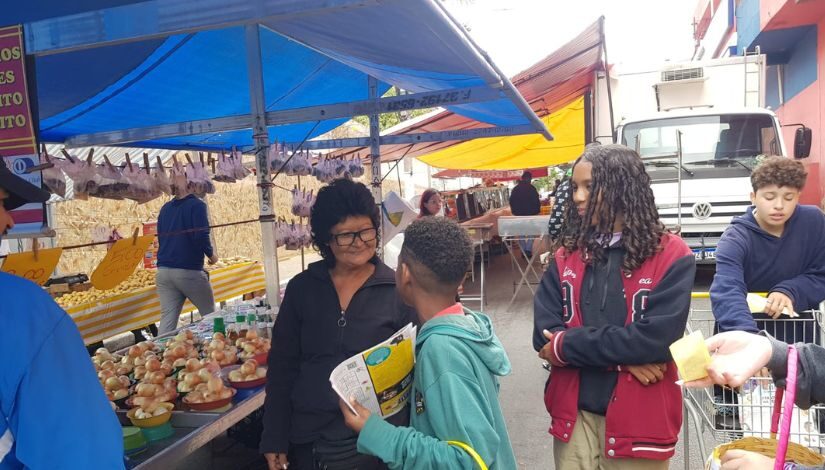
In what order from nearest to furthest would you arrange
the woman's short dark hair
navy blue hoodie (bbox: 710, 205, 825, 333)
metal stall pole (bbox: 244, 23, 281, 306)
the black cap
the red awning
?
1. the black cap
2. the woman's short dark hair
3. navy blue hoodie (bbox: 710, 205, 825, 333)
4. metal stall pole (bbox: 244, 23, 281, 306)
5. the red awning

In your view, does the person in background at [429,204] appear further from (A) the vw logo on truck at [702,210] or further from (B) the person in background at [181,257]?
(A) the vw logo on truck at [702,210]

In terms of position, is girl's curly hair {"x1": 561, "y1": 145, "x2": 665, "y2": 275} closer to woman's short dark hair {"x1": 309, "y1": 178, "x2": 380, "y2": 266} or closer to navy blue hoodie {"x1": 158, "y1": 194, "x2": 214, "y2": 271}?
woman's short dark hair {"x1": 309, "y1": 178, "x2": 380, "y2": 266}

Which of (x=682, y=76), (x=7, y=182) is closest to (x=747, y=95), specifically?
(x=682, y=76)

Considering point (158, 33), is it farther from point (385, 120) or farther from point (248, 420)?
point (385, 120)

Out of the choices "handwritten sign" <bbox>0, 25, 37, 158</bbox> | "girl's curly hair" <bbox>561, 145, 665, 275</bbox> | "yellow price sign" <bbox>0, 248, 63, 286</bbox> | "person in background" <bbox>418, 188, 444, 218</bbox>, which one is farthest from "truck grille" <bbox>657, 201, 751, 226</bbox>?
"handwritten sign" <bbox>0, 25, 37, 158</bbox>

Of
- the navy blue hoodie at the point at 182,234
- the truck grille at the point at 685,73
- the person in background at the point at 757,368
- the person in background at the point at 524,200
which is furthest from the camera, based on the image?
the person in background at the point at 524,200

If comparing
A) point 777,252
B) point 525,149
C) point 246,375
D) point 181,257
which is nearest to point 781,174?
point 777,252

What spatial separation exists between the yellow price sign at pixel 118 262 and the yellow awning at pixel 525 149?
8.93 metres

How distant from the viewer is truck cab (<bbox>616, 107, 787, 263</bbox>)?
775 centimetres

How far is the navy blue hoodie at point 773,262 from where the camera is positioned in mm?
2751

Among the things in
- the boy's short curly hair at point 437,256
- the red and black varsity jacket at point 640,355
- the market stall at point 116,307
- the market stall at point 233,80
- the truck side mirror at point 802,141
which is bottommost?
the market stall at point 116,307

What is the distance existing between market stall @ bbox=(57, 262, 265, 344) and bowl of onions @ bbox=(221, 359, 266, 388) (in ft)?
10.2

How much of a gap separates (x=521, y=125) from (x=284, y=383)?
5.58 metres

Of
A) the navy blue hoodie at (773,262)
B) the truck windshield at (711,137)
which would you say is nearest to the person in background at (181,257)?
the navy blue hoodie at (773,262)
